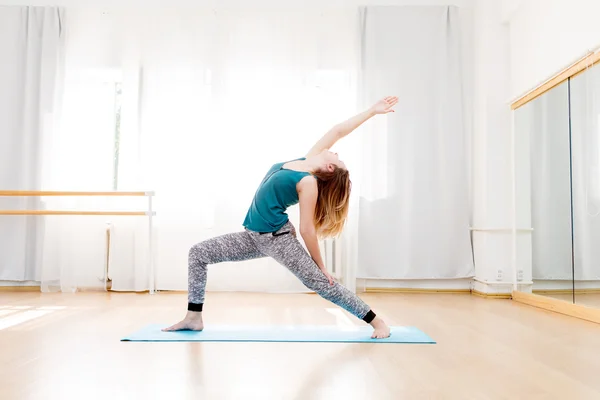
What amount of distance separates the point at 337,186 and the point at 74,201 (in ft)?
10.2

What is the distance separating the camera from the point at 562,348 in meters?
2.43

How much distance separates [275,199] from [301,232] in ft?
0.67

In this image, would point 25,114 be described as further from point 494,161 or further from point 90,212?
point 494,161

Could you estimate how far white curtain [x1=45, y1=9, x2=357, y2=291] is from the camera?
4887 mm

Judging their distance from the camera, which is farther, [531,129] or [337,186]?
[531,129]

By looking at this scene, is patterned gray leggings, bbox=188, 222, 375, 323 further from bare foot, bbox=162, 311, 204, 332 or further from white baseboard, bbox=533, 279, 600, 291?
white baseboard, bbox=533, 279, 600, 291

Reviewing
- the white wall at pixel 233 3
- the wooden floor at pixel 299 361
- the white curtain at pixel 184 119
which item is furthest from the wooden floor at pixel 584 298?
the white wall at pixel 233 3

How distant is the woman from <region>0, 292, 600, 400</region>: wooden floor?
278mm

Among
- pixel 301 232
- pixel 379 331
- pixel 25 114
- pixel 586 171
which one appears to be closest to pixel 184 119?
pixel 25 114

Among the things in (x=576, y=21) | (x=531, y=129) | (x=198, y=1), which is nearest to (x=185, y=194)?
(x=198, y=1)

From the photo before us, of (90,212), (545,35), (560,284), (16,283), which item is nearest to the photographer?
(560,284)

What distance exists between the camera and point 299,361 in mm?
2109

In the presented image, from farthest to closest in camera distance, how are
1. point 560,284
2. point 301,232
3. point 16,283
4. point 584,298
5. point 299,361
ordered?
point 16,283
point 560,284
point 584,298
point 301,232
point 299,361

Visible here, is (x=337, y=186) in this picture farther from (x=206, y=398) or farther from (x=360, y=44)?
(x=360, y=44)
